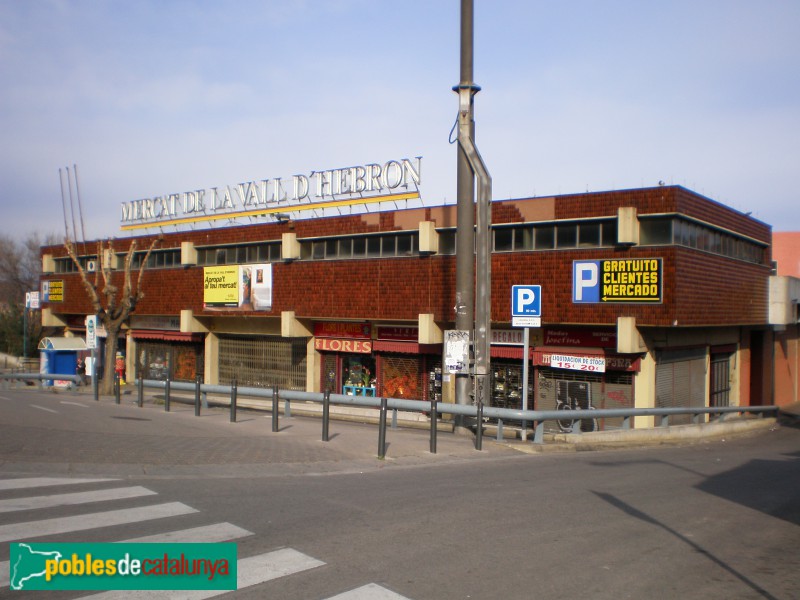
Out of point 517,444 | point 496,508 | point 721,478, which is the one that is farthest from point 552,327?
point 496,508

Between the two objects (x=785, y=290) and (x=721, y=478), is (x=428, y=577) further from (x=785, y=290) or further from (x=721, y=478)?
(x=785, y=290)

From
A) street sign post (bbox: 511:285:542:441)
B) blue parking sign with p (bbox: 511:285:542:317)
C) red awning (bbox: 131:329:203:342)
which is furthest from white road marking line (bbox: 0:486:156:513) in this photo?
red awning (bbox: 131:329:203:342)

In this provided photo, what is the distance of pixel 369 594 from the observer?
5766 millimetres

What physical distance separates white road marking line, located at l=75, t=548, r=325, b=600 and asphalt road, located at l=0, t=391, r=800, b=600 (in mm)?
36

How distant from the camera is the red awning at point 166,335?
112 ft

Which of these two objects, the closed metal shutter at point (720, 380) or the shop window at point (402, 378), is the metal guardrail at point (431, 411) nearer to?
the shop window at point (402, 378)

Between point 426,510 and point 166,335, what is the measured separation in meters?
29.5

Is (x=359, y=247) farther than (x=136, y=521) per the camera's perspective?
Yes

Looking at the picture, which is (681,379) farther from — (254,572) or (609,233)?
(254,572)

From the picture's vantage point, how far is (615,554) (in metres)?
7.05

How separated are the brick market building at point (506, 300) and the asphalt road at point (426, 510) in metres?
4.80

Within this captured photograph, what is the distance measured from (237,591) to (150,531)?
1887mm

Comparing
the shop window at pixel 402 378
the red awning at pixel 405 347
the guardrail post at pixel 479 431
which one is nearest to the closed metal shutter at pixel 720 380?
the red awning at pixel 405 347

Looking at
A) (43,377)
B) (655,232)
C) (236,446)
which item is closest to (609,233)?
(655,232)
